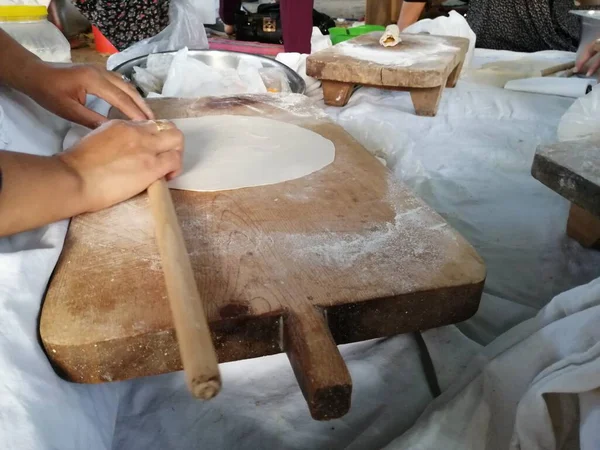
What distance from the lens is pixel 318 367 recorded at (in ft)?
1.36

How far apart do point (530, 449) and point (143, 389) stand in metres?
0.47

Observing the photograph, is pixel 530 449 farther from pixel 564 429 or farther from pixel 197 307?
pixel 197 307

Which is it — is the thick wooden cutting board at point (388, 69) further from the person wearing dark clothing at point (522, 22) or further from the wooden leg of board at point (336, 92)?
the person wearing dark clothing at point (522, 22)

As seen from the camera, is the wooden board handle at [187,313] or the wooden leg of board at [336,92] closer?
the wooden board handle at [187,313]

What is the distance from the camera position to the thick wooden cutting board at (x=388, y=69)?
143cm

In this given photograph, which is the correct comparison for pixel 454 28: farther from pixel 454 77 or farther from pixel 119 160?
pixel 119 160

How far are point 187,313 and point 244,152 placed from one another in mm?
507

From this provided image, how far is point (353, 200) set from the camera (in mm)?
702

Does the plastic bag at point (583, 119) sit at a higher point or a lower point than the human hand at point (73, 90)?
lower

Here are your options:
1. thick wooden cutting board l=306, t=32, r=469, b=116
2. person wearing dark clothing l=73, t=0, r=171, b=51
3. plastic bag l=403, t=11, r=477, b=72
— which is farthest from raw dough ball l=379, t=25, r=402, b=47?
person wearing dark clothing l=73, t=0, r=171, b=51

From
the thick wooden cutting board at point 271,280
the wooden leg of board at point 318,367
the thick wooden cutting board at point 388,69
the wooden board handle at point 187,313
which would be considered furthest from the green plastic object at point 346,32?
the wooden leg of board at point 318,367

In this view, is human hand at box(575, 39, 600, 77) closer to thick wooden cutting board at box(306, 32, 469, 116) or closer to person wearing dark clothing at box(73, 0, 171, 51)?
thick wooden cutting board at box(306, 32, 469, 116)

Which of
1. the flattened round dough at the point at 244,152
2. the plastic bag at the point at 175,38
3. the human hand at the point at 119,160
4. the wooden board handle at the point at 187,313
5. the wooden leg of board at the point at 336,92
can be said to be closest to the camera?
the wooden board handle at the point at 187,313

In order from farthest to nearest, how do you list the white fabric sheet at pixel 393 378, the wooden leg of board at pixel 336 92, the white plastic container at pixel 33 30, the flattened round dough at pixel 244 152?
the white plastic container at pixel 33 30 → the wooden leg of board at pixel 336 92 → the flattened round dough at pixel 244 152 → the white fabric sheet at pixel 393 378
